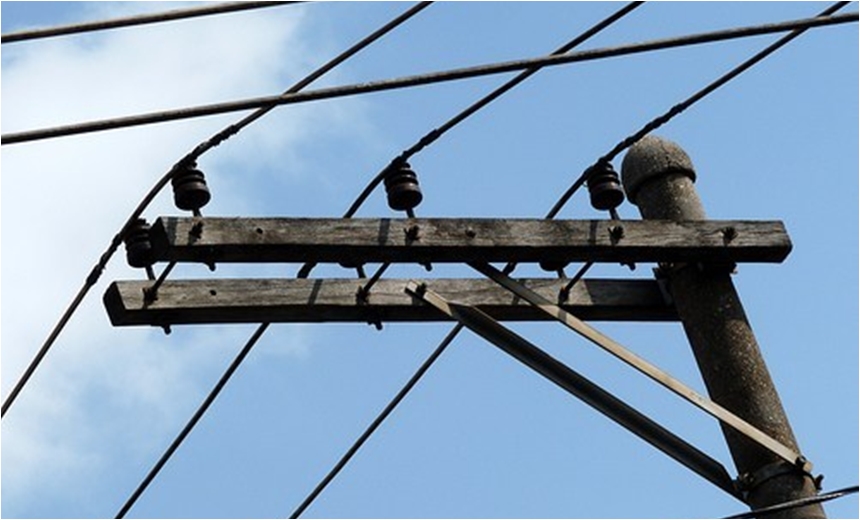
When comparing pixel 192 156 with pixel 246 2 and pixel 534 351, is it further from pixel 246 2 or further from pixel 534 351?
pixel 534 351

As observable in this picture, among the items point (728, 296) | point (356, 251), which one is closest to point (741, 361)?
point (728, 296)

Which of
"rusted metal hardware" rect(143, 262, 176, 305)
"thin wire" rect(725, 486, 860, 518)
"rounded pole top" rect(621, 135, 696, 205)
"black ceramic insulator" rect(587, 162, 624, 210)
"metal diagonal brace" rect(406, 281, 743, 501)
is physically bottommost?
"thin wire" rect(725, 486, 860, 518)

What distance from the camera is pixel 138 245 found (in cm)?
725

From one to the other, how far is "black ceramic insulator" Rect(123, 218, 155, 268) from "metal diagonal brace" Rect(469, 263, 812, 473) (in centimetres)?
112

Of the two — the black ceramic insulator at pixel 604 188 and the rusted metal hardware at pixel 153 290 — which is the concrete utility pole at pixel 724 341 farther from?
the rusted metal hardware at pixel 153 290

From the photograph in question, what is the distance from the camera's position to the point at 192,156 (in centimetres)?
743

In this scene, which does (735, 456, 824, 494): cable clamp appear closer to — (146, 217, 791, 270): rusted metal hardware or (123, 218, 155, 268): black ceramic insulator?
(146, 217, 791, 270): rusted metal hardware

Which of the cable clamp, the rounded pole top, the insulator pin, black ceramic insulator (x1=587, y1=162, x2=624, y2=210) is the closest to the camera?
the cable clamp

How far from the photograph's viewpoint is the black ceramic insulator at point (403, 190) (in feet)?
24.7

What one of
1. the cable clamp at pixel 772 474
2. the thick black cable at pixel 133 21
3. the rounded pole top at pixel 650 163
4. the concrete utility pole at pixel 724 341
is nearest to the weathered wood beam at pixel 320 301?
the concrete utility pole at pixel 724 341

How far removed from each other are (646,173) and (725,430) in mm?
1147

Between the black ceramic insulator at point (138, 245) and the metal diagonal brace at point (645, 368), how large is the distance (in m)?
1.12

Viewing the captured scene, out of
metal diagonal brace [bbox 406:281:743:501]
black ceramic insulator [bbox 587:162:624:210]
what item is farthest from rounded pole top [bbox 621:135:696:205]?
metal diagonal brace [bbox 406:281:743:501]

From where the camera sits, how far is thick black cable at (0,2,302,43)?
6.55m
